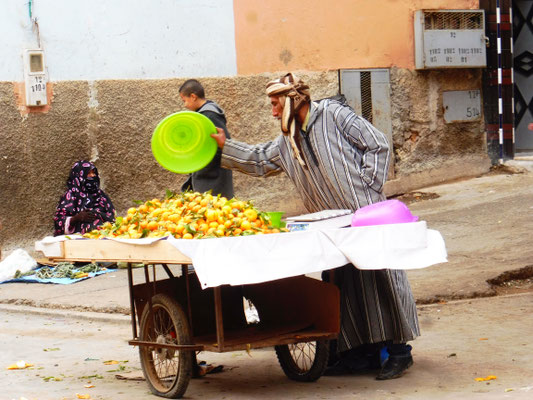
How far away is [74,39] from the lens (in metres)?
10.8

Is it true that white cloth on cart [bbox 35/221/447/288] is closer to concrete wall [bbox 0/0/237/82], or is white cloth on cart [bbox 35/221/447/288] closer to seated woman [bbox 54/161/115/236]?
seated woman [bbox 54/161/115/236]

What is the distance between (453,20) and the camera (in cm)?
1277

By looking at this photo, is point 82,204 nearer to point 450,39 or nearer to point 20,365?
point 20,365

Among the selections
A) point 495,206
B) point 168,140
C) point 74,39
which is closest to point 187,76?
point 74,39

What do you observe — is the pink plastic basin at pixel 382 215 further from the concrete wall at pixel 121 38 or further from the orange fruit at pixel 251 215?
the concrete wall at pixel 121 38

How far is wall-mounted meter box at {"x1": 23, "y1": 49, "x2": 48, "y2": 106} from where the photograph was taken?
10.4 m

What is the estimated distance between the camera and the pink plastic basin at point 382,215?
5.00 m

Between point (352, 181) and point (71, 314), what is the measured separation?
3506 millimetres

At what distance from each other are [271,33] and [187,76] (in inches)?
47.8

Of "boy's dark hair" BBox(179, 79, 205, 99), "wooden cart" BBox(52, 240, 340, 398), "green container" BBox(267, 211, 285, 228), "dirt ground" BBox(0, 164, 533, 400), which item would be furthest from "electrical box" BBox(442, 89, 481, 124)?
"green container" BBox(267, 211, 285, 228)

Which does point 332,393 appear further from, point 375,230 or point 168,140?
point 168,140

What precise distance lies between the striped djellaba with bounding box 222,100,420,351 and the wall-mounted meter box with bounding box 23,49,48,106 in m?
5.47

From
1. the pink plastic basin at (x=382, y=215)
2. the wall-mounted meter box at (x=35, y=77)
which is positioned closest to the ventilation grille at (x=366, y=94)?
the wall-mounted meter box at (x=35, y=77)

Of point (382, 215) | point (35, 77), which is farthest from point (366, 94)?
point (382, 215)
